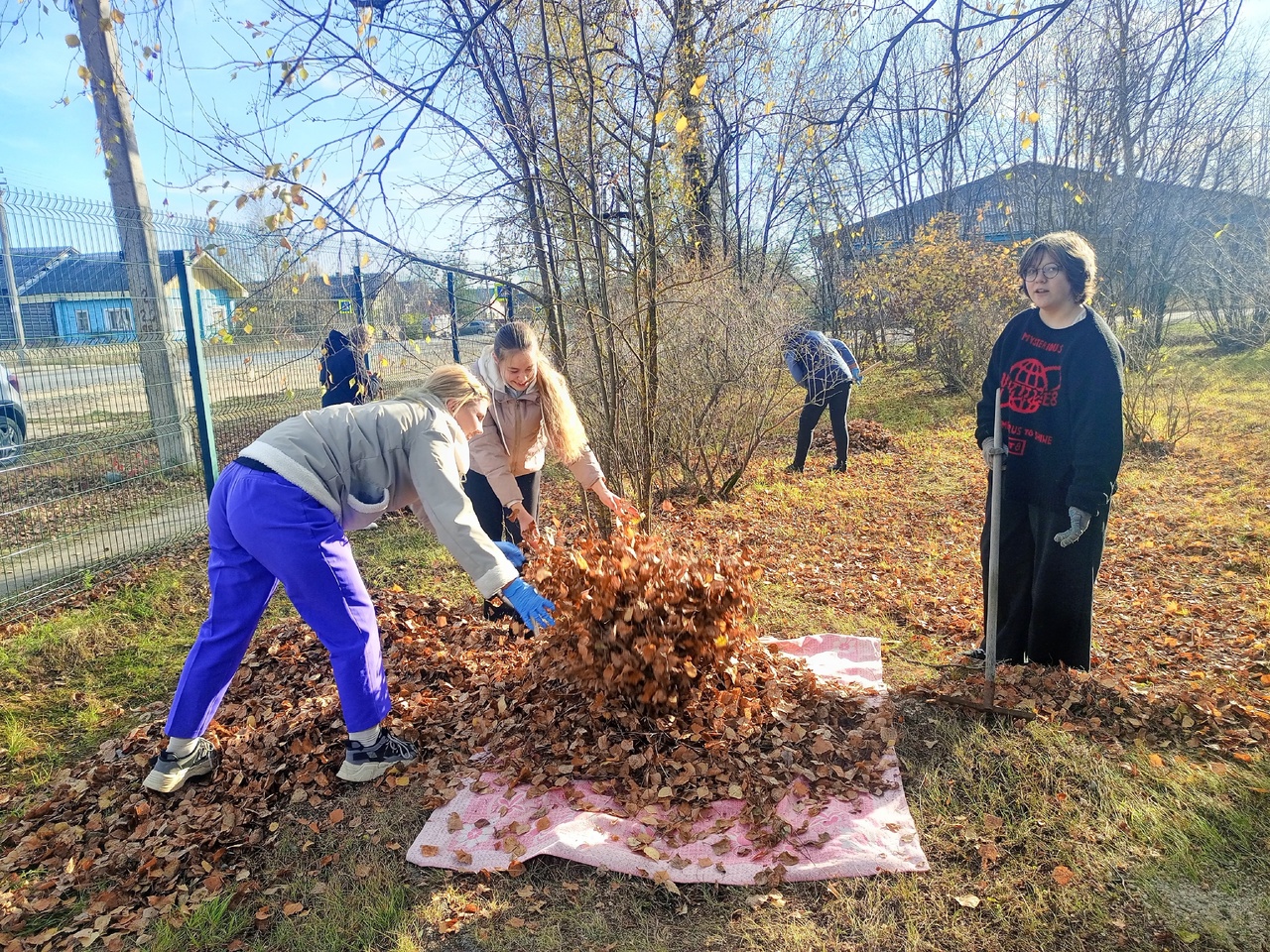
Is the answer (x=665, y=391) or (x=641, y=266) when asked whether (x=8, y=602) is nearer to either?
(x=641, y=266)

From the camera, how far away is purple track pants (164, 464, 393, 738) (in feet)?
8.75

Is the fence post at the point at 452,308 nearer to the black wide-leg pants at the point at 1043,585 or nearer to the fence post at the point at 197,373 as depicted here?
the fence post at the point at 197,373

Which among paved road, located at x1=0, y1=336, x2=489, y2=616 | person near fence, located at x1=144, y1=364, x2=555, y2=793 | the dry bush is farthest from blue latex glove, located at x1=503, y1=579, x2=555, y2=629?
the dry bush

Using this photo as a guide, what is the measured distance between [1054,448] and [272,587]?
3.25 metres

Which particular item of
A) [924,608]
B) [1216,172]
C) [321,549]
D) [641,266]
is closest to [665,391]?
[641,266]

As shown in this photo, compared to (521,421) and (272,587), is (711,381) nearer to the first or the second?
(521,421)

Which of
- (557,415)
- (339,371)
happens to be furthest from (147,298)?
(557,415)

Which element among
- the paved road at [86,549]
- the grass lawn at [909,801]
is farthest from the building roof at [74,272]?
the grass lawn at [909,801]

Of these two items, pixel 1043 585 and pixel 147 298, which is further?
pixel 147 298

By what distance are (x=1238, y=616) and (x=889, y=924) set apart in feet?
12.0

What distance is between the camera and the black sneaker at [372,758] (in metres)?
2.96

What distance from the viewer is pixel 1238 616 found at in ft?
14.9

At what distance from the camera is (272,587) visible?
2906 mm

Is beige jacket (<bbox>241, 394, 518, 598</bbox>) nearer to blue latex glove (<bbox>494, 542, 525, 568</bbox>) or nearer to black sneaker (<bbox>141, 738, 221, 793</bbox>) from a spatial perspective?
blue latex glove (<bbox>494, 542, 525, 568</bbox>)
